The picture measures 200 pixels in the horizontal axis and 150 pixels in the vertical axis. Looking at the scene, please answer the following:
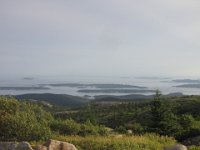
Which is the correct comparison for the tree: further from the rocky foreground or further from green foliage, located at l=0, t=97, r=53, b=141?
the rocky foreground

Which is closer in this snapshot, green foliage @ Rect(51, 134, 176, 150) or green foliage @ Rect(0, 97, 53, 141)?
green foliage @ Rect(51, 134, 176, 150)

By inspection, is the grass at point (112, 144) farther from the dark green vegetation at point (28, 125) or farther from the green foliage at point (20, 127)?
the dark green vegetation at point (28, 125)

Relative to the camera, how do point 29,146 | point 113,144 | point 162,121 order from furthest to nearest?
point 162,121
point 113,144
point 29,146

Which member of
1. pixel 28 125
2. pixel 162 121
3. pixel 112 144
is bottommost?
pixel 162 121

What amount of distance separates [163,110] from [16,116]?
13957mm

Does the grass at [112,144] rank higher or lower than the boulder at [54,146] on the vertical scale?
lower

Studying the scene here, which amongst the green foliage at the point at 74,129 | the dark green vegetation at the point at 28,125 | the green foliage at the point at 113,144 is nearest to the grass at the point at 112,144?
the green foliage at the point at 113,144

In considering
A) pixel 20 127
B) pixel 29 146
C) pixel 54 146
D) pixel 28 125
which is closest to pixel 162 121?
pixel 28 125

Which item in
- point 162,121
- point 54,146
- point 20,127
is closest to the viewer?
point 54,146

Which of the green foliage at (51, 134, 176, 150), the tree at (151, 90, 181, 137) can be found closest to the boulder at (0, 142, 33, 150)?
the green foliage at (51, 134, 176, 150)

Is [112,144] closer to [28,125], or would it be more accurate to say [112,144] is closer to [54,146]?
[54,146]

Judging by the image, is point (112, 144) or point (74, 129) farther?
point (74, 129)

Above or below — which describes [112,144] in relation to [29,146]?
below

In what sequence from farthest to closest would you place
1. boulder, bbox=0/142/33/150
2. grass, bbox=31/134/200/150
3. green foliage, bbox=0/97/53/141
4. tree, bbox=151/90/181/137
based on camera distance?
tree, bbox=151/90/181/137, green foliage, bbox=0/97/53/141, grass, bbox=31/134/200/150, boulder, bbox=0/142/33/150
